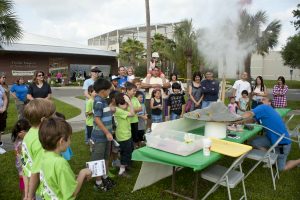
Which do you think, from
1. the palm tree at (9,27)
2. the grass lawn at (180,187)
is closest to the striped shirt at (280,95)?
the grass lawn at (180,187)

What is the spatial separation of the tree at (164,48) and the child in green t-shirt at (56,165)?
26376mm

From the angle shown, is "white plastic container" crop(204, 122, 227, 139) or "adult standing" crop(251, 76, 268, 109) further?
"adult standing" crop(251, 76, 268, 109)

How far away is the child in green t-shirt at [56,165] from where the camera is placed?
2.07 meters

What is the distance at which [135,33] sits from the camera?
53000 mm

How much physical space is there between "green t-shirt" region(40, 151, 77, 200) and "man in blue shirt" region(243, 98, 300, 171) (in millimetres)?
3290

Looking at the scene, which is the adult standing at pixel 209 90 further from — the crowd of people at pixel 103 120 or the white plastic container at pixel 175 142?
the white plastic container at pixel 175 142

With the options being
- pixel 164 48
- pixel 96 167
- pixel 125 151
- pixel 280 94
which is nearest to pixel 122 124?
pixel 125 151

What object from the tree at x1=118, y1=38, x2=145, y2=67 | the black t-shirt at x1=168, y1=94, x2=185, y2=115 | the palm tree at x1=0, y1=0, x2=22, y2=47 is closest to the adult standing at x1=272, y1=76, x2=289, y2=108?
the black t-shirt at x1=168, y1=94, x2=185, y2=115

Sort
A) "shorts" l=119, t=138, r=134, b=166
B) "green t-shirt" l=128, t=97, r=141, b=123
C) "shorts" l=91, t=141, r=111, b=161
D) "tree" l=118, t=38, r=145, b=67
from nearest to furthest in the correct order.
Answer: "shorts" l=91, t=141, r=111, b=161 < "shorts" l=119, t=138, r=134, b=166 < "green t-shirt" l=128, t=97, r=141, b=123 < "tree" l=118, t=38, r=145, b=67

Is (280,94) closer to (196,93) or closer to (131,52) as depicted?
(196,93)

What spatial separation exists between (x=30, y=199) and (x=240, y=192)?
9.78 ft

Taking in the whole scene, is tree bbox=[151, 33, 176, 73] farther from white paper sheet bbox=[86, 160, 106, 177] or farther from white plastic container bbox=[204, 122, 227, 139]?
white paper sheet bbox=[86, 160, 106, 177]

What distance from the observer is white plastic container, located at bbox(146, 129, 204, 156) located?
3303 mm

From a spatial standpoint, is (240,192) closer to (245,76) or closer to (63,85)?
(245,76)
